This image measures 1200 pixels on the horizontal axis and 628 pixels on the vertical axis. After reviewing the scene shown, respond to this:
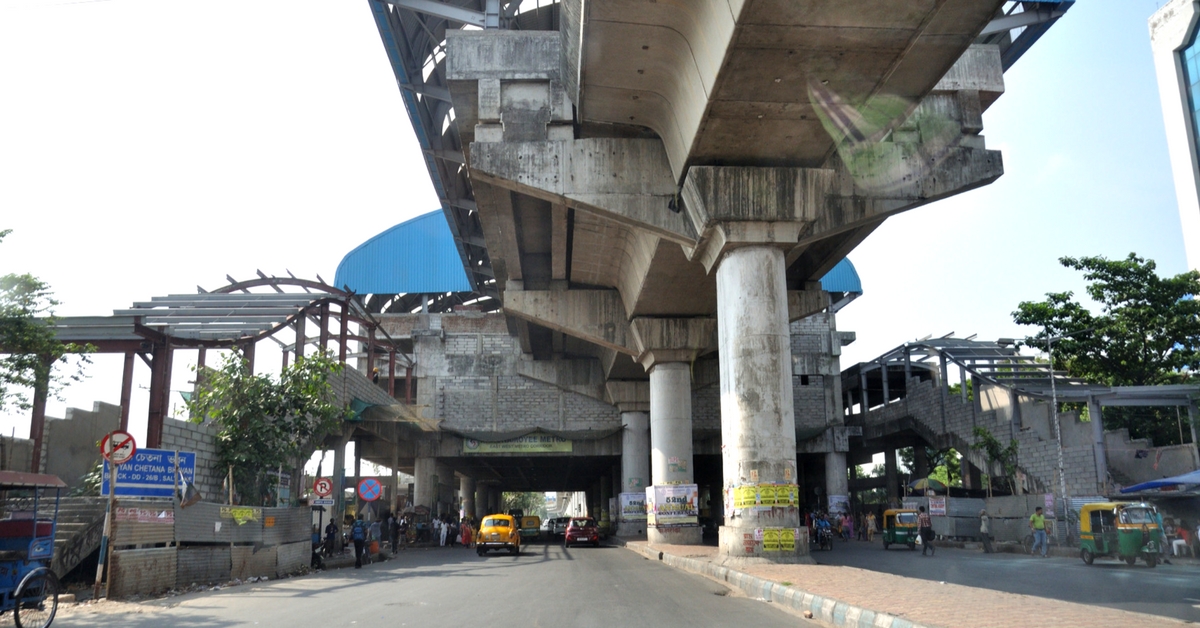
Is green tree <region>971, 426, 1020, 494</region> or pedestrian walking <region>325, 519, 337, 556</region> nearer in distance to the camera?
pedestrian walking <region>325, 519, 337, 556</region>

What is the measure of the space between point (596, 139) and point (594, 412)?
89.1 ft

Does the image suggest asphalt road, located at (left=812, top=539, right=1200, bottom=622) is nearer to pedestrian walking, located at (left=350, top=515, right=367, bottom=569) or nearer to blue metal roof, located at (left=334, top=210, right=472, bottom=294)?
pedestrian walking, located at (left=350, top=515, right=367, bottom=569)

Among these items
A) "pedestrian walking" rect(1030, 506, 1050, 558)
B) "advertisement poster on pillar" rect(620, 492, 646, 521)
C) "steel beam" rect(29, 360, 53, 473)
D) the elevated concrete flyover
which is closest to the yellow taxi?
"advertisement poster on pillar" rect(620, 492, 646, 521)

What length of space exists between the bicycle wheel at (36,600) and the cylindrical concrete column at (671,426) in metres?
21.4

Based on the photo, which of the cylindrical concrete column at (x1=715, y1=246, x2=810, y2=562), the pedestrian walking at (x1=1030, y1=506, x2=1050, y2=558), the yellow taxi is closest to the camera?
the cylindrical concrete column at (x1=715, y1=246, x2=810, y2=562)

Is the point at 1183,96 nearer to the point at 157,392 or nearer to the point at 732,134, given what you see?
the point at 732,134

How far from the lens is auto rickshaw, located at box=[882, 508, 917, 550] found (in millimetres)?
28484

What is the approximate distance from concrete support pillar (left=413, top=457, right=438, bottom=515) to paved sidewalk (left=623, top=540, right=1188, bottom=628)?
3151 cm

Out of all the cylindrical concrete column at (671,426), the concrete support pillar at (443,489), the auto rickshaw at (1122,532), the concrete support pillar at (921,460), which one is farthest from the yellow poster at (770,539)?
the concrete support pillar at (921,460)

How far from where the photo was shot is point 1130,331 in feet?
113

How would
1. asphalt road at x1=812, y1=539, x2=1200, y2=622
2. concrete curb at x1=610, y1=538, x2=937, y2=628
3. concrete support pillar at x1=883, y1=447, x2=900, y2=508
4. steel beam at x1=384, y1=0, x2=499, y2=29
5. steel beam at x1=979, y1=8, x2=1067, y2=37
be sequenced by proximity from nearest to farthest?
concrete curb at x1=610, y1=538, x2=937, y2=628
asphalt road at x1=812, y1=539, x2=1200, y2=622
steel beam at x1=979, y1=8, x2=1067, y2=37
steel beam at x1=384, y1=0, x2=499, y2=29
concrete support pillar at x1=883, y1=447, x2=900, y2=508

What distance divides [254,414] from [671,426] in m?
14.6

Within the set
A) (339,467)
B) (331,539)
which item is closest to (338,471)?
(339,467)

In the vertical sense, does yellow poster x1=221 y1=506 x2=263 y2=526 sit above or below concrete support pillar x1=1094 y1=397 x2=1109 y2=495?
below
